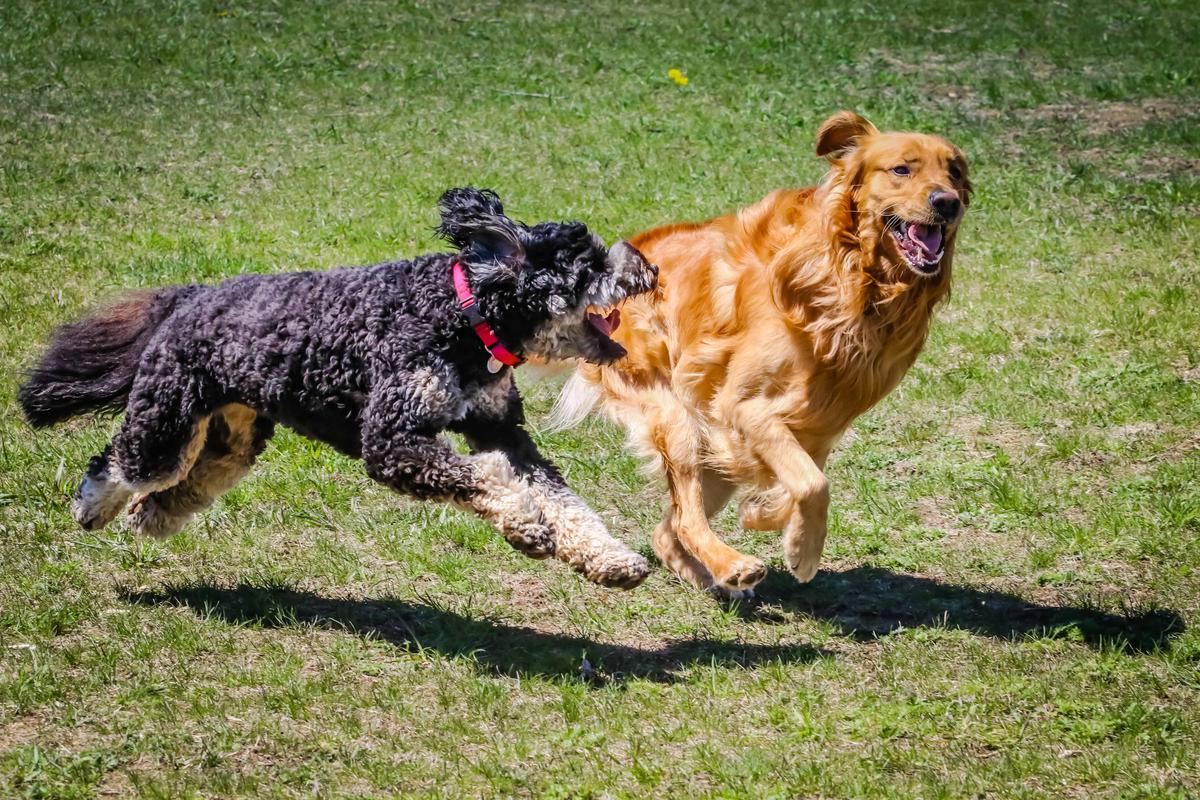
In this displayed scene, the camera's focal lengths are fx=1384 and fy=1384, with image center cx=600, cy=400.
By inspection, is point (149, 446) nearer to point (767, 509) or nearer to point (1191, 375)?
point (767, 509)

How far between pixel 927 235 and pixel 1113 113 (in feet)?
30.3

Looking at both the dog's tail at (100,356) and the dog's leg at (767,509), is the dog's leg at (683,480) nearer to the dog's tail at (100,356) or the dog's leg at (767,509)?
the dog's leg at (767,509)

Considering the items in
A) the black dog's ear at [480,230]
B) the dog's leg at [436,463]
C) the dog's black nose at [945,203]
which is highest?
the dog's black nose at [945,203]

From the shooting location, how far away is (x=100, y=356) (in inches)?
231

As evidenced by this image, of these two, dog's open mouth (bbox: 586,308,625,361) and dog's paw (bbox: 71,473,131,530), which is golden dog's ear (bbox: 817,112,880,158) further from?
dog's paw (bbox: 71,473,131,530)

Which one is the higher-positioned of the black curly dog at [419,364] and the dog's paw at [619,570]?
the black curly dog at [419,364]

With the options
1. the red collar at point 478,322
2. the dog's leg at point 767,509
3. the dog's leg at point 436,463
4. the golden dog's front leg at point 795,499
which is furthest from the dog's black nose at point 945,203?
the dog's leg at point 436,463

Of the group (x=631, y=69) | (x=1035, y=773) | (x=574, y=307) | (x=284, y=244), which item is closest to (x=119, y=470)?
(x=574, y=307)

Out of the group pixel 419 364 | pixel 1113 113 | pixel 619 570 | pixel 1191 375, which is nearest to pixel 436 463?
pixel 419 364

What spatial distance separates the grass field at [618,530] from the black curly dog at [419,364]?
636 millimetres

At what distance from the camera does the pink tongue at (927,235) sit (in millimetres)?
5590

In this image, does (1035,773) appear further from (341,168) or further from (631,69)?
(631,69)

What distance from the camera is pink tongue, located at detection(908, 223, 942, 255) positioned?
5.59 metres

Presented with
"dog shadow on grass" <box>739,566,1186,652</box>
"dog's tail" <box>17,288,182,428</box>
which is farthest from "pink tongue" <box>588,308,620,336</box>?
"dog's tail" <box>17,288,182,428</box>
